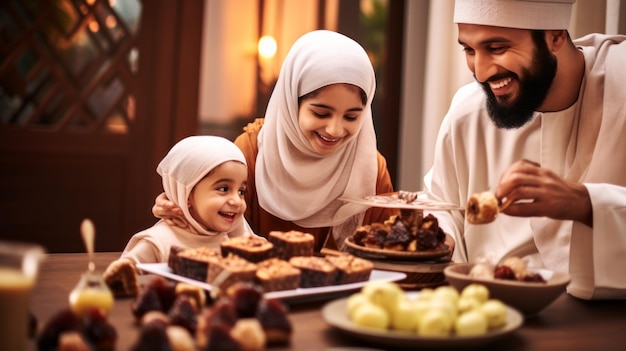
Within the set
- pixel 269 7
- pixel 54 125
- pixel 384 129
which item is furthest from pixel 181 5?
pixel 384 129

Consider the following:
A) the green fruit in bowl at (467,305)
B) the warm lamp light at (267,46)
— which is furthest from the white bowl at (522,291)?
the warm lamp light at (267,46)

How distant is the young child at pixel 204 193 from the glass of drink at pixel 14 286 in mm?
964

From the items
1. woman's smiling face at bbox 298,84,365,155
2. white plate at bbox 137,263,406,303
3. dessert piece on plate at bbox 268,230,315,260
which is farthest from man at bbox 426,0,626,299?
dessert piece on plate at bbox 268,230,315,260

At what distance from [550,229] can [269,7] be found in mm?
3023

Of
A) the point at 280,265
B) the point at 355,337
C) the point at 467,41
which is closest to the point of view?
the point at 355,337

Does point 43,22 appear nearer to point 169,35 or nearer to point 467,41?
point 169,35

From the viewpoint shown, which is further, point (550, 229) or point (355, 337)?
point (550, 229)

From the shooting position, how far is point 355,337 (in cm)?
133

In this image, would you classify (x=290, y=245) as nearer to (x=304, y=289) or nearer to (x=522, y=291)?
(x=304, y=289)

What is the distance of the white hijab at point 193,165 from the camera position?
2125 mm

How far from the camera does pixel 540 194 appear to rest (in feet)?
5.81

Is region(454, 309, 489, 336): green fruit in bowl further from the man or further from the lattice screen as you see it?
the lattice screen

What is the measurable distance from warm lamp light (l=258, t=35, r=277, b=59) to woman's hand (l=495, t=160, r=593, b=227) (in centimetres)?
322

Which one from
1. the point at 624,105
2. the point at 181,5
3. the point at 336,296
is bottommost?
the point at 336,296
